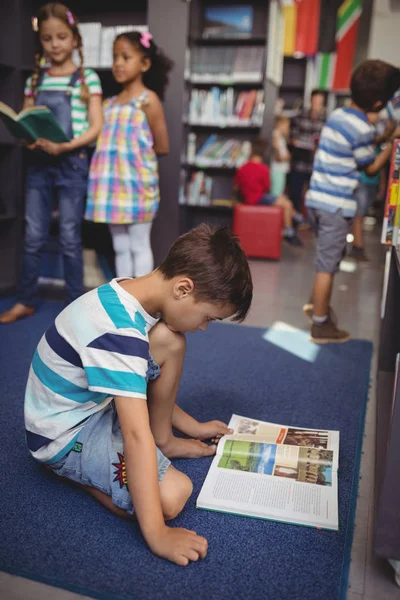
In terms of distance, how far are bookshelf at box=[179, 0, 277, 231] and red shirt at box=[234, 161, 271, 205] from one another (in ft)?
0.73

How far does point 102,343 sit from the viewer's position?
1.03 meters

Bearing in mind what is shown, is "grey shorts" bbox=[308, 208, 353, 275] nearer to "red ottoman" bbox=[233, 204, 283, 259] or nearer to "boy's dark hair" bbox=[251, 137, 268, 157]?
"red ottoman" bbox=[233, 204, 283, 259]

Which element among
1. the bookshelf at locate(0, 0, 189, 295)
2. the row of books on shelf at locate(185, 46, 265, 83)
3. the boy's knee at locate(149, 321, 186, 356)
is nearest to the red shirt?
the row of books on shelf at locate(185, 46, 265, 83)

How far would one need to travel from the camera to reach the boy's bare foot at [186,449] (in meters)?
1.38

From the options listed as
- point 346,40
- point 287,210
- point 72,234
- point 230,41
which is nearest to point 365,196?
point 287,210

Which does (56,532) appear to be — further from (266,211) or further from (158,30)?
(266,211)

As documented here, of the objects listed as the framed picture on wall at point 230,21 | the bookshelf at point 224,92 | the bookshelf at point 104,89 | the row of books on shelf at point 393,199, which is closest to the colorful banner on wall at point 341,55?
the bookshelf at point 224,92

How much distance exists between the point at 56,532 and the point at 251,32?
4.30m

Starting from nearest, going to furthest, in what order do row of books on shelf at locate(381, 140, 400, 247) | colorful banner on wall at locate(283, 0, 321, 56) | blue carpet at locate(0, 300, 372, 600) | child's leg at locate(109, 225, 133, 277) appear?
blue carpet at locate(0, 300, 372, 600) < row of books on shelf at locate(381, 140, 400, 247) < child's leg at locate(109, 225, 133, 277) < colorful banner on wall at locate(283, 0, 321, 56)

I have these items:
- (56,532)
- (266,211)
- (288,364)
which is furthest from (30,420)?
(266,211)

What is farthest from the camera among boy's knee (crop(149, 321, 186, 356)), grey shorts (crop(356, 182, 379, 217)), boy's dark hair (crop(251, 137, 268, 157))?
boy's dark hair (crop(251, 137, 268, 157))

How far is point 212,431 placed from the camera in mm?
1480

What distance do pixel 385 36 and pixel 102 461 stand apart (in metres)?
8.40

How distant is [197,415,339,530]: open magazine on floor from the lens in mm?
1176
